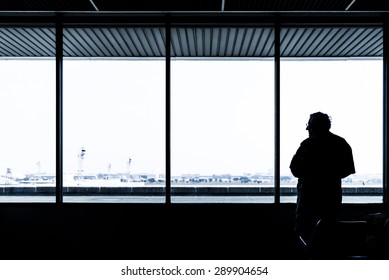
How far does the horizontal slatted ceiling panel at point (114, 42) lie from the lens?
451 cm

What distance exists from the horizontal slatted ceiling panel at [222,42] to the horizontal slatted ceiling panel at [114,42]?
250 mm

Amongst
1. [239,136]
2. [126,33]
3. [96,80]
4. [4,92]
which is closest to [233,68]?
[239,136]

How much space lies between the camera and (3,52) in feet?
17.1

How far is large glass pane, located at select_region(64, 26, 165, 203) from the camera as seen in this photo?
4.29 meters

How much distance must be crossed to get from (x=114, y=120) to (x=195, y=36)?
4.80 ft

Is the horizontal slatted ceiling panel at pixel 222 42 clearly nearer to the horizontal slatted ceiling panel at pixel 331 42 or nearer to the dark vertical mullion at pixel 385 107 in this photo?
the horizontal slatted ceiling panel at pixel 331 42

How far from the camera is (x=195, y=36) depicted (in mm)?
4695

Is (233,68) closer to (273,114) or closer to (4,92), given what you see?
(273,114)
